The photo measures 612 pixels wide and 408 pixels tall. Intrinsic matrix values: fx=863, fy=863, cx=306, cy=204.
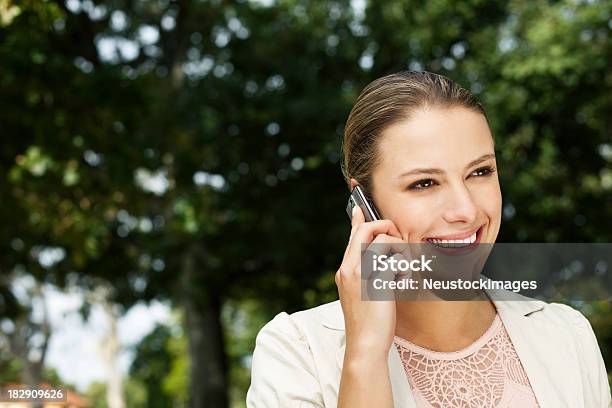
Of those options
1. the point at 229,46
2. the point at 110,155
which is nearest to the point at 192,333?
the point at 229,46

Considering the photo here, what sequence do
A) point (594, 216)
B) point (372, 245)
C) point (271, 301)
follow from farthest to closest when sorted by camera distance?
point (271, 301) < point (594, 216) < point (372, 245)

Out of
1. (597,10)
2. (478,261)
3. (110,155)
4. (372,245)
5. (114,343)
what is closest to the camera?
(372,245)

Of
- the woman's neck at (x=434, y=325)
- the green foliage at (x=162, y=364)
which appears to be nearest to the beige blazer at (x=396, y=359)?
the woman's neck at (x=434, y=325)

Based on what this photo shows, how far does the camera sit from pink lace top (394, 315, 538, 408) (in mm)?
2227

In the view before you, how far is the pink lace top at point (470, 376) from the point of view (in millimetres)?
2227

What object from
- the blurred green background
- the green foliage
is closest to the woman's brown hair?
the blurred green background

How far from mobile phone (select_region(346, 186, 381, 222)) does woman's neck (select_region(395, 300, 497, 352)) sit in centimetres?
27

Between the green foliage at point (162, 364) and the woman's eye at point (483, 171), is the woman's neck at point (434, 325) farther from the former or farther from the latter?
the green foliage at point (162, 364)

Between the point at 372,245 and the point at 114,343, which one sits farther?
the point at 114,343

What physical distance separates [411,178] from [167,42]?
1622cm

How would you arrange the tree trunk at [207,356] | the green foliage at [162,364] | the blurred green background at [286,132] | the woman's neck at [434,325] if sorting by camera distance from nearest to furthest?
the woman's neck at [434,325] → the blurred green background at [286,132] → the tree trunk at [207,356] → the green foliage at [162,364]

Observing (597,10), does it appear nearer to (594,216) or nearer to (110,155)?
(594,216)

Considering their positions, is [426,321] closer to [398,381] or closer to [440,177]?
[398,381]

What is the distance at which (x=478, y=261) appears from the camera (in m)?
2.28
